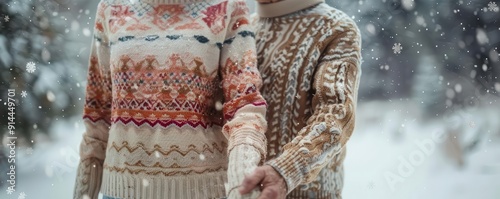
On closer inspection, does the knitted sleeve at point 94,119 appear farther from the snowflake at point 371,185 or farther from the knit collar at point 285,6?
the snowflake at point 371,185

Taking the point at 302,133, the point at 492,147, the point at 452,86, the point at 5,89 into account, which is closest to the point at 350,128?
the point at 302,133

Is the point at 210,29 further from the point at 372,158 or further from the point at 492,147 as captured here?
the point at 492,147

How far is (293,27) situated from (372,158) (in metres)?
0.84

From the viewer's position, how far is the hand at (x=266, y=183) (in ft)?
2.01

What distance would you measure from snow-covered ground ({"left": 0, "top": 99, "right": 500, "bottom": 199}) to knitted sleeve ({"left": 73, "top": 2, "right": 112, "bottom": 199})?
0.85 m

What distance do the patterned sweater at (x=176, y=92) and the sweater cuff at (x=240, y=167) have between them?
0.21 feet

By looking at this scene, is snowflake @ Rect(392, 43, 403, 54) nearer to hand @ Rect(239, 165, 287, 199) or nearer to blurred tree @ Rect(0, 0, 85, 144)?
blurred tree @ Rect(0, 0, 85, 144)

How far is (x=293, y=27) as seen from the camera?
86 cm

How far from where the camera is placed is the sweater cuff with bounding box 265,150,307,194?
0.65 m

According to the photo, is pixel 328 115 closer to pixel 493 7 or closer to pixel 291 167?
pixel 291 167

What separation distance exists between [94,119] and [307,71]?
302 millimetres

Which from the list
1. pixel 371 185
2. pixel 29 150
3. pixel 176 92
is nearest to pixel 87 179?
pixel 176 92

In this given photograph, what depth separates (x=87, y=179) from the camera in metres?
0.85

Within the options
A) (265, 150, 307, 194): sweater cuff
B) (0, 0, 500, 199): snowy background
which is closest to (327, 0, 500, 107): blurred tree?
(0, 0, 500, 199): snowy background
